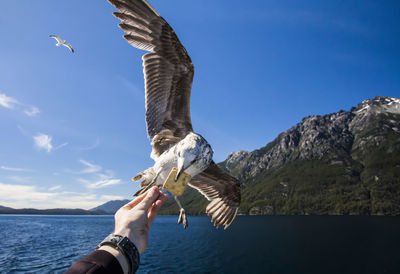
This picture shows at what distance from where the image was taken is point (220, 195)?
22.7ft

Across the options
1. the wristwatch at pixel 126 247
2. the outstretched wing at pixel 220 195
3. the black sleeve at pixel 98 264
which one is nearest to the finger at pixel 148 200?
the wristwatch at pixel 126 247

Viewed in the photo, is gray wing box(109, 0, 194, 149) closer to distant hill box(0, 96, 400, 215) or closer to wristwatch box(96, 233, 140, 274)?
wristwatch box(96, 233, 140, 274)

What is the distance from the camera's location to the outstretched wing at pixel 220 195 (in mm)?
6684

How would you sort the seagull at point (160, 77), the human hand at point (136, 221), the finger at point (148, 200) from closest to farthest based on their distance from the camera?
1. the human hand at point (136, 221)
2. the finger at point (148, 200)
3. the seagull at point (160, 77)

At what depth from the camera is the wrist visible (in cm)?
146

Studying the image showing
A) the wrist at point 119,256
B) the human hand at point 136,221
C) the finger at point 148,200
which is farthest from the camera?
the finger at point 148,200

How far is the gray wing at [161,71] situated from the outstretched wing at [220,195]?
2380mm

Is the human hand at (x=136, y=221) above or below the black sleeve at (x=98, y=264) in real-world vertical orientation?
above

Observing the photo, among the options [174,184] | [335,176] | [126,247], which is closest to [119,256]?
[126,247]

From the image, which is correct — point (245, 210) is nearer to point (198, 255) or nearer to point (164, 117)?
point (198, 255)

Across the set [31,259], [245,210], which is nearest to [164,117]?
[31,259]

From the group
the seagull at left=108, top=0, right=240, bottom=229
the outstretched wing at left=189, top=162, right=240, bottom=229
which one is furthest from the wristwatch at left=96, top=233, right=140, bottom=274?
the outstretched wing at left=189, top=162, right=240, bottom=229

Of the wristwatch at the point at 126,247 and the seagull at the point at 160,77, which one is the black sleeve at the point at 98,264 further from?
the seagull at the point at 160,77

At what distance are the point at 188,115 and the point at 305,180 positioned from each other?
563 feet
